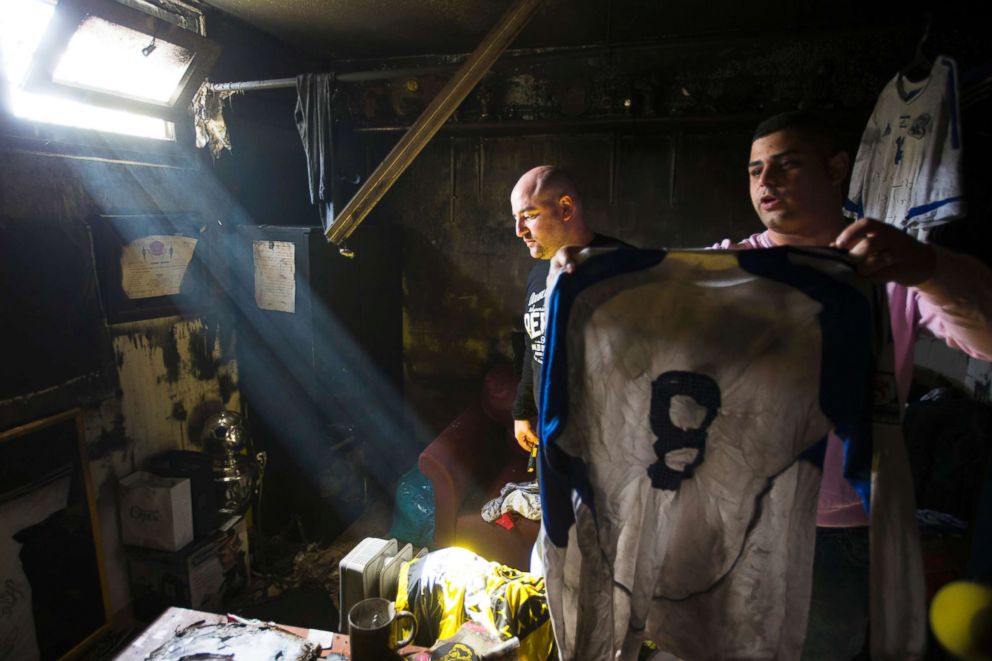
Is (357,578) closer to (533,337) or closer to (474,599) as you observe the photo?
(474,599)

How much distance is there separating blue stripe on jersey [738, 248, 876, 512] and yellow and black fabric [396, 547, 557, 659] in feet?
3.51

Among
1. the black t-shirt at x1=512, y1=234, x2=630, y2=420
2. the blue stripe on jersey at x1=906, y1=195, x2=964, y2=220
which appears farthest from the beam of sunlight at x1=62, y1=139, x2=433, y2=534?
the blue stripe on jersey at x1=906, y1=195, x2=964, y2=220

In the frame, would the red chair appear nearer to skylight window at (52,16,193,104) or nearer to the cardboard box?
the cardboard box

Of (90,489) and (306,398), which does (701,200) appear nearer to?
(306,398)

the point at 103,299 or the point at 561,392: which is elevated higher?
the point at 103,299

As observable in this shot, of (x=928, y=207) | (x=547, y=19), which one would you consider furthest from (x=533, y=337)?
(x=547, y=19)

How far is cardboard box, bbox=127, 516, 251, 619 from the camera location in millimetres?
2596

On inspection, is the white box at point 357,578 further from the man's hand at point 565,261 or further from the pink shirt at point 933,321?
the pink shirt at point 933,321

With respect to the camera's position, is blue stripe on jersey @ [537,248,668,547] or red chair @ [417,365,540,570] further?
red chair @ [417,365,540,570]

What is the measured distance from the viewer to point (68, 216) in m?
2.37

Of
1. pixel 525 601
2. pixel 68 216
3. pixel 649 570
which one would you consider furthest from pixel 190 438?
pixel 649 570

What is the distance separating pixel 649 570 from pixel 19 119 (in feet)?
9.96

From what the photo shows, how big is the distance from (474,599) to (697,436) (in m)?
1.20

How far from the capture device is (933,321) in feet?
3.57
